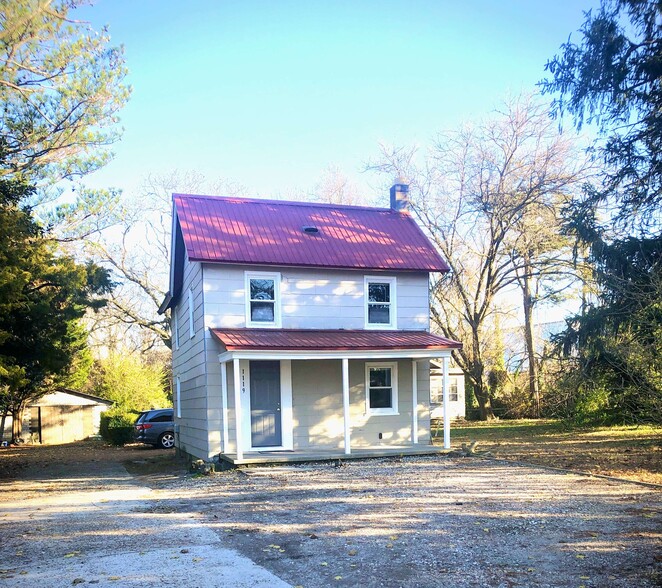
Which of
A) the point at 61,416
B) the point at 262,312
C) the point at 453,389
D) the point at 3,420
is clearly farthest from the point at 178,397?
the point at 453,389

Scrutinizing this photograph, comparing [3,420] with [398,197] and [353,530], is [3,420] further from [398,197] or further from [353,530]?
[353,530]

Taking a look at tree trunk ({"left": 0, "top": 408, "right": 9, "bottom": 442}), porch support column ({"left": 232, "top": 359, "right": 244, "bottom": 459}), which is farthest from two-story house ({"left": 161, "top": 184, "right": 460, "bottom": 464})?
tree trunk ({"left": 0, "top": 408, "right": 9, "bottom": 442})

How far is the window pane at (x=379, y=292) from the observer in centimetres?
1756

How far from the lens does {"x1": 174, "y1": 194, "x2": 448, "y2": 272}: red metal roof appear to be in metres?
16.2

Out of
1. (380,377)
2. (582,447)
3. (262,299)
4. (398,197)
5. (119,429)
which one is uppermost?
(398,197)

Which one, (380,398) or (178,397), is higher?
(380,398)

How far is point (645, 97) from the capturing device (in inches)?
528

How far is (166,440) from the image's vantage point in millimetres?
25062

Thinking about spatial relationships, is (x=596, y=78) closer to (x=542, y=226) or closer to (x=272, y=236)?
(x=272, y=236)

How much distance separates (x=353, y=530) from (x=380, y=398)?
9.24 meters

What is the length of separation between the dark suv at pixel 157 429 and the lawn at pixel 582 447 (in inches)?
436

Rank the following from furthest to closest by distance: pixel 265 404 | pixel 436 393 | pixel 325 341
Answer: pixel 436 393 → pixel 265 404 → pixel 325 341

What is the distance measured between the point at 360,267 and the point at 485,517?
922 centimetres

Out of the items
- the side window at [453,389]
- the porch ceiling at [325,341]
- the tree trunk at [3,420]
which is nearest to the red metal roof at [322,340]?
the porch ceiling at [325,341]
